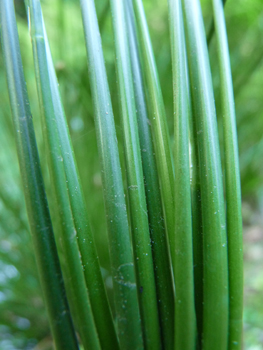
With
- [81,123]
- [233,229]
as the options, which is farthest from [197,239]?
[81,123]

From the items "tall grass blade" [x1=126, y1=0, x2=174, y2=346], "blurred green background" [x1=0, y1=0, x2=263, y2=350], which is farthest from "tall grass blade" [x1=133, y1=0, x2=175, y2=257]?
"blurred green background" [x1=0, y1=0, x2=263, y2=350]

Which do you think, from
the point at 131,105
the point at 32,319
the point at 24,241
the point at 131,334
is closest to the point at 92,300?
the point at 131,334

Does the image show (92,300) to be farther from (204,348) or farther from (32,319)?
(32,319)

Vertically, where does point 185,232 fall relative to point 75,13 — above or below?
below

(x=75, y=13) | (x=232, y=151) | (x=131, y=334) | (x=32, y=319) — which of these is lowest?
(x=32, y=319)

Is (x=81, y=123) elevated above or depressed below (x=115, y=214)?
above

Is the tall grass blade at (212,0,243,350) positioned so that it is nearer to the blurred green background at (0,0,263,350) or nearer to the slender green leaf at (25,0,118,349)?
the slender green leaf at (25,0,118,349)

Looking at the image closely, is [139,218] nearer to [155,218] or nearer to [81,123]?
[155,218]
